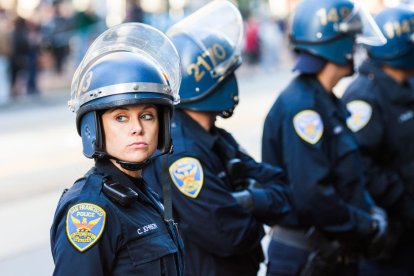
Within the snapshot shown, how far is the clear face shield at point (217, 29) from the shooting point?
434cm

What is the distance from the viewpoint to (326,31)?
5.09m

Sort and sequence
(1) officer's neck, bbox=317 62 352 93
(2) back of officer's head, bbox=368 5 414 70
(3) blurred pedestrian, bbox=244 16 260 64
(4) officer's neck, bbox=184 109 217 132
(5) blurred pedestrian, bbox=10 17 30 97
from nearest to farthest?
(4) officer's neck, bbox=184 109 217 132 < (1) officer's neck, bbox=317 62 352 93 < (2) back of officer's head, bbox=368 5 414 70 < (5) blurred pedestrian, bbox=10 17 30 97 < (3) blurred pedestrian, bbox=244 16 260 64

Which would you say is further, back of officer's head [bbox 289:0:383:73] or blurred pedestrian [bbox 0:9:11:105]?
blurred pedestrian [bbox 0:9:11:105]

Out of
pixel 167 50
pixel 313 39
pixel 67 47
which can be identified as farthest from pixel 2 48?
pixel 167 50

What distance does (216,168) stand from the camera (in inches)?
165

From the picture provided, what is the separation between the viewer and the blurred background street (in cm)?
958

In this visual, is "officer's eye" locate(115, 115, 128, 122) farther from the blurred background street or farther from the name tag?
the blurred background street

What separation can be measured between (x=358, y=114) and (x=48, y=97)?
688 inches

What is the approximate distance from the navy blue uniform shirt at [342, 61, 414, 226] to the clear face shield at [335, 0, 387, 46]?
0.40 m

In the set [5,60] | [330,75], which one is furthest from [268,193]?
[5,60]

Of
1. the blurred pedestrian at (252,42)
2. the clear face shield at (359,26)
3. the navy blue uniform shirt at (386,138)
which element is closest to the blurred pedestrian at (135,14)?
the blurred pedestrian at (252,42)

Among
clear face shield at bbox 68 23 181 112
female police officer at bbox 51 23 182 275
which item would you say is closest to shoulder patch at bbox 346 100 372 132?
clear face shield at bbox 68 23 181 112

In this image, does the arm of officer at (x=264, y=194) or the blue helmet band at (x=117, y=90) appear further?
the arm of officer at (x=264, y=194)

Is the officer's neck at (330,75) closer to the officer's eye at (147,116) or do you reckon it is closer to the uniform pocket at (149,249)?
the officer's eye at (147,116)
